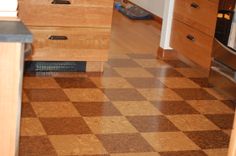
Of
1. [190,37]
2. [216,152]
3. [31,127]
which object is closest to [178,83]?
[190,37]

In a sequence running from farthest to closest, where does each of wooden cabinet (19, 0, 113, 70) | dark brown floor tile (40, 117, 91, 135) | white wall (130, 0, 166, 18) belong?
1. white wall (130, 0, 166, 18)
2. wooden cabinet (19, 0, 113, 70)
3. dark brown floor tile (40, 117, 91, 135)

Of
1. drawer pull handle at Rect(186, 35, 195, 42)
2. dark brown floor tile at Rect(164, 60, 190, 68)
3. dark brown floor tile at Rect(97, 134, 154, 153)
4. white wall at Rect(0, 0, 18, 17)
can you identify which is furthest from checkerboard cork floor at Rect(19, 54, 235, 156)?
white wall at Rect(0, 0, 18, 17)

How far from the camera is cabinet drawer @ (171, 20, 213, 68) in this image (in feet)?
11.9

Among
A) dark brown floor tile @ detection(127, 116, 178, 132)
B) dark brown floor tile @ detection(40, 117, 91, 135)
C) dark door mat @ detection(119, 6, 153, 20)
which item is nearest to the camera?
dark brown floor tile @ detection(40, 117, 91, 135)

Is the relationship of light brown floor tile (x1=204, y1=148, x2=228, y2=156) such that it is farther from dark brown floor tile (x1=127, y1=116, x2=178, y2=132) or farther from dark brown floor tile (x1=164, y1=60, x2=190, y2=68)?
dark brown floor tile (x1=164, y1=60, x2=190, y2=68)

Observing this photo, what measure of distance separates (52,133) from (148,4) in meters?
3.78

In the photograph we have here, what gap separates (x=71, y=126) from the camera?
2.72 m

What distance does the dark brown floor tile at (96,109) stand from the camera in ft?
9.59

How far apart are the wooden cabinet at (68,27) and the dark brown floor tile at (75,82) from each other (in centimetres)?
15

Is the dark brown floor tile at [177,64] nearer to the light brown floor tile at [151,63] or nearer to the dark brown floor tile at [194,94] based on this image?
the light brown floor tile at [151,63]

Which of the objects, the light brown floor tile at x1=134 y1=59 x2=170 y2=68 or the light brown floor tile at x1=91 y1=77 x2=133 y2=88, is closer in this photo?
the light brown floor tile at x1=91 y1=77 x2=133 y2=88

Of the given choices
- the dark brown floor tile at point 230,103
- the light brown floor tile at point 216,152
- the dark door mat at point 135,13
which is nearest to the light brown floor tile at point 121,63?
the dark brown floor tile at point 230,103

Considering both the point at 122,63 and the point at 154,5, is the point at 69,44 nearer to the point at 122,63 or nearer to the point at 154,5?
the point at 122,63

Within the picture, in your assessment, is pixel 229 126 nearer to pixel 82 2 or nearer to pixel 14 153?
pixel 82 2
